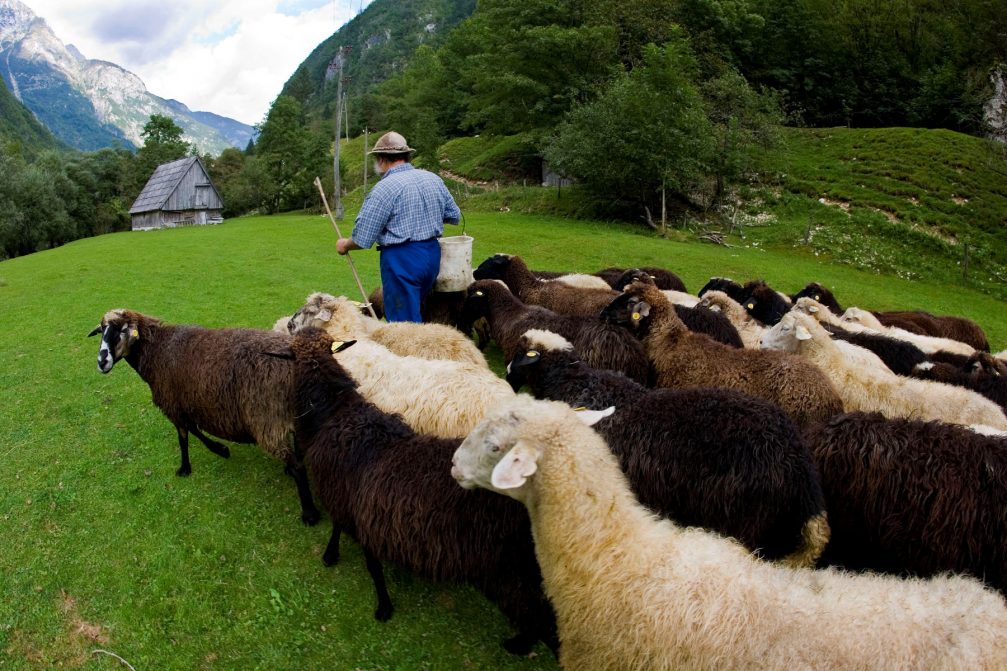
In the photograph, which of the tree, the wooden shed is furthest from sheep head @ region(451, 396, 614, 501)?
the wooden shed

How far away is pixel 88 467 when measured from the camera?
567cm

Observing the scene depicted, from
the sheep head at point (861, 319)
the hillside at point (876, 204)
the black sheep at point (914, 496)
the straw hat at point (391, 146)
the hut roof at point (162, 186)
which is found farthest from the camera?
the hut roof at point (162, 186)

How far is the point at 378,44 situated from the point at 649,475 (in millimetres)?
164763

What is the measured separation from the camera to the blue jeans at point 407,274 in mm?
6008

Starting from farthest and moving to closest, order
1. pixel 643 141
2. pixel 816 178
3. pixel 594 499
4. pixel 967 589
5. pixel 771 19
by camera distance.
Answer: pixel 771 19 < pixel 816 178 < pixel 643 141 < pixel 594 499 < pixel 967 589

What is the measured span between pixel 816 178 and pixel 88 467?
1244 inches

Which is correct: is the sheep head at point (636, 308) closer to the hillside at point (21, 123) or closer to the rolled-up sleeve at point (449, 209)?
the rolled-up sleeve at point (449, 209)

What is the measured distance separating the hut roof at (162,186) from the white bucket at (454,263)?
43.9m

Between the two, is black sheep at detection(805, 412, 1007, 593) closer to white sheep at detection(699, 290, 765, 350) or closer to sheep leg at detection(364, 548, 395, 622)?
sheep leg at detection(364, 548, 395, 622)

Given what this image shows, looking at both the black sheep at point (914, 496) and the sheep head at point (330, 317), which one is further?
the sheep head at point (330, 317)

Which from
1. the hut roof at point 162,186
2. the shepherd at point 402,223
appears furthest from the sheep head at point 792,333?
the hut roof at point 162,186

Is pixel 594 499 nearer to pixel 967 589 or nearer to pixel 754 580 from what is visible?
pixel 754 580

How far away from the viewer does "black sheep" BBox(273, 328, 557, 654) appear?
318 centimetres

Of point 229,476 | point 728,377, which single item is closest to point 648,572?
point 728,377
